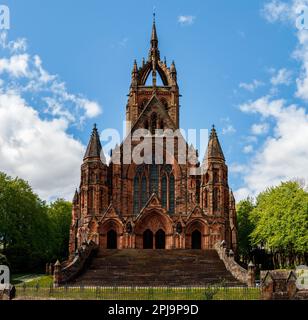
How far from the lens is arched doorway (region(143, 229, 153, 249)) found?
57.0m

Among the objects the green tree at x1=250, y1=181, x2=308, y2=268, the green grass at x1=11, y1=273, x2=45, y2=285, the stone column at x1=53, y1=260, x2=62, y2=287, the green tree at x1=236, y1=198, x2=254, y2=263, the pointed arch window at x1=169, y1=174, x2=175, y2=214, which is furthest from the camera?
the green tree at x1=236, y1=198, x2=254, y2=263

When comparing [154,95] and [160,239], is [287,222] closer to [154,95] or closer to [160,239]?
[160,239]

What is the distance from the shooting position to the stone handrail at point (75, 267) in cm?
3928

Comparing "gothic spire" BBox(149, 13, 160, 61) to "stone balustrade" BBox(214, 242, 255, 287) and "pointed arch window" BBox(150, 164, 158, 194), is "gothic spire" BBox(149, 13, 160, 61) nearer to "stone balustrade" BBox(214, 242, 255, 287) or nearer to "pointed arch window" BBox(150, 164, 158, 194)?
"pointed arch window" BBox(150, 164, 158, 194)

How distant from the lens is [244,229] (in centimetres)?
7881

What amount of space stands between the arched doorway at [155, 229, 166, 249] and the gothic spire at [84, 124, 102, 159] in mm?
10585

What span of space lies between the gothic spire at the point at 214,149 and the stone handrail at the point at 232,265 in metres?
11.4

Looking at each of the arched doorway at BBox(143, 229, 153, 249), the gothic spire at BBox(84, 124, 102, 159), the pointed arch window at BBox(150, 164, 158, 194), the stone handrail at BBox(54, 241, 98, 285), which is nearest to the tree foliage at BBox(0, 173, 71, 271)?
the gothic spire at BBox(84, 124, 102, 159)

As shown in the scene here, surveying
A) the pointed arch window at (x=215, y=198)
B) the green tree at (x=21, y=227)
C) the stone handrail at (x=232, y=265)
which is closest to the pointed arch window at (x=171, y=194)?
the pointed arch window at (x=215, y=198)

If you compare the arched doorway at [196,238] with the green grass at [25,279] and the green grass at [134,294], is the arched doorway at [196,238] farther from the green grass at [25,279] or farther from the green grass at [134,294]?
the green grass at [134,294]

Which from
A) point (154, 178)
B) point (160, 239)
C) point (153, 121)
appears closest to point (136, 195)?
point (154, 178)

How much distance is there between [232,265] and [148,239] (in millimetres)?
15657

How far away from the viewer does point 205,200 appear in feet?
190
